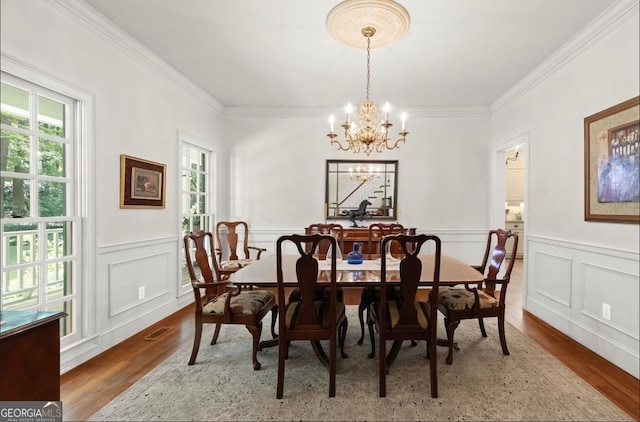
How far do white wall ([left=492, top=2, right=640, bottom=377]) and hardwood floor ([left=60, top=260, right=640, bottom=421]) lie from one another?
0.15 metres

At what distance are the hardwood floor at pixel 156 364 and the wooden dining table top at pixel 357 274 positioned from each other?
105 centimetres

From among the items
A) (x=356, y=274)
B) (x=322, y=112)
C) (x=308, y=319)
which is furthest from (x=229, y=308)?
(x=322, y=112)

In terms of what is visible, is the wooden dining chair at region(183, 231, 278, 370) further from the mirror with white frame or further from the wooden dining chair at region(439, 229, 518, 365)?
the mirror with white frame

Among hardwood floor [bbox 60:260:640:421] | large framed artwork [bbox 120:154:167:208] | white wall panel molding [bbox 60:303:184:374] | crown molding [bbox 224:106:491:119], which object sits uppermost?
crown molding [bbox 224:106:491:119]

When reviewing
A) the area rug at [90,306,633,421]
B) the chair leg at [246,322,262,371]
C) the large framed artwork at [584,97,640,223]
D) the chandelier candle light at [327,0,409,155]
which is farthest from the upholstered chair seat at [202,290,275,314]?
the large framed artwork at [584,97,640,223]

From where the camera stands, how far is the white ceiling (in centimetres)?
247

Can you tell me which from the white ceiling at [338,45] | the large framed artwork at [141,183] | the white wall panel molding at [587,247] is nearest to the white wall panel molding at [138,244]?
the large framed artwork at [141,183]

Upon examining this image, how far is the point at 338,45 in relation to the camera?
302cm

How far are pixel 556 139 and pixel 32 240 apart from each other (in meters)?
4.67

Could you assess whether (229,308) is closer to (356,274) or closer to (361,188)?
(356,274)

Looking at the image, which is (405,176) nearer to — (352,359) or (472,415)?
(352,359)

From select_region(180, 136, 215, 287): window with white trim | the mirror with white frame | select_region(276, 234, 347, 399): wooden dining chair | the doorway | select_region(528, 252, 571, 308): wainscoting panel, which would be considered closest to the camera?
select_region(276, 234, 347, 399): wooden dining chair

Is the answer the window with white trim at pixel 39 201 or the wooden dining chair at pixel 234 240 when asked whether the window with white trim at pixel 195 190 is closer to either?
the wooden dining chair at pixel 234 240

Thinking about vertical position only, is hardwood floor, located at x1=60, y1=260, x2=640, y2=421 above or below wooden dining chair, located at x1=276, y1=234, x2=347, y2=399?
below
